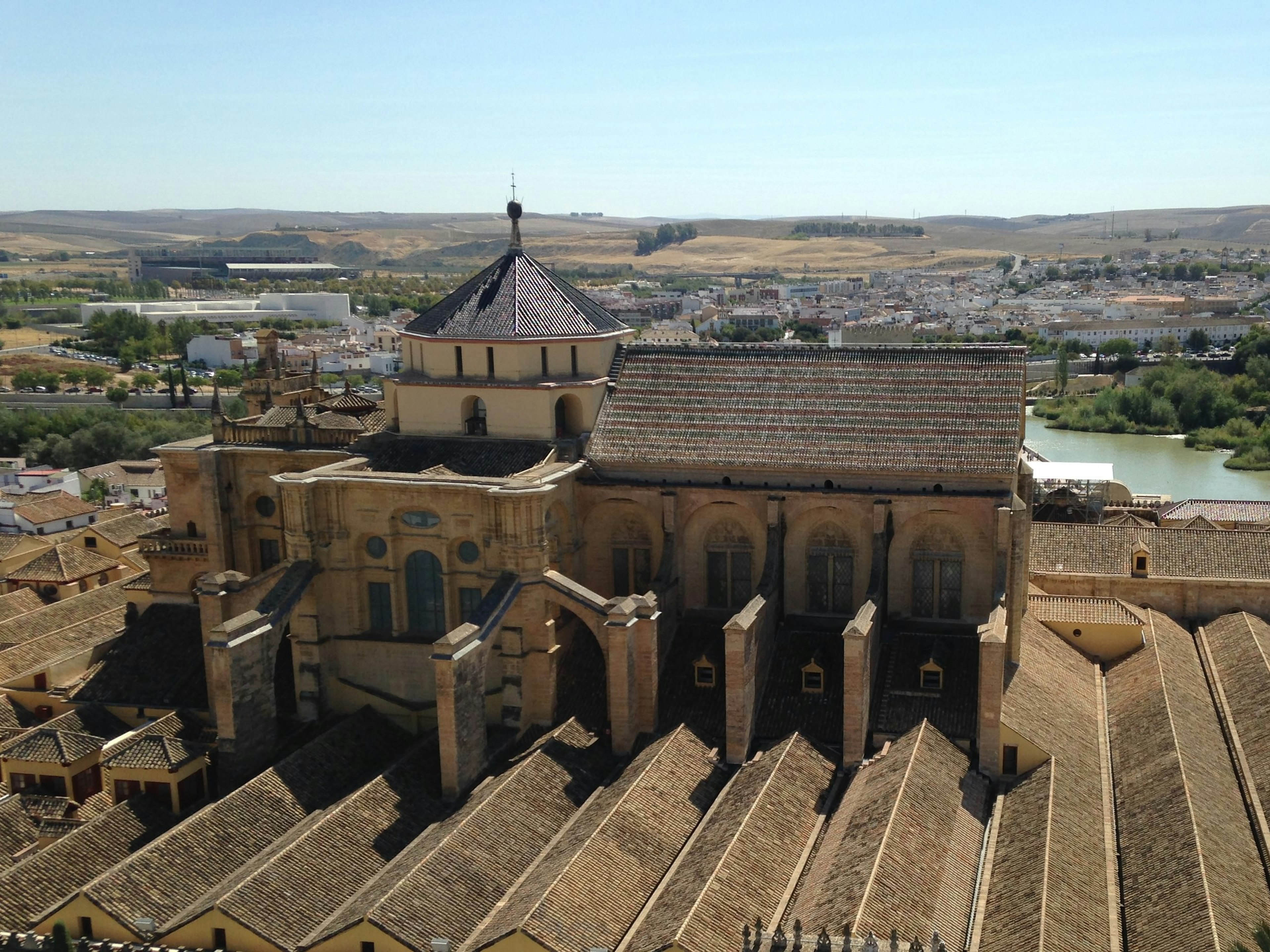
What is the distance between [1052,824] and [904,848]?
9.48ft

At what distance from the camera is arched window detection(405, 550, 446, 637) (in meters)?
26.4

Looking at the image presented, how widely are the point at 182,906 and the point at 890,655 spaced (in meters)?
13.6

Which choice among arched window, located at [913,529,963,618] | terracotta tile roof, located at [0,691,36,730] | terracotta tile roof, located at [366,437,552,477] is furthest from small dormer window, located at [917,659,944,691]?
terracotta tile roof, located at [0,691,36,730]

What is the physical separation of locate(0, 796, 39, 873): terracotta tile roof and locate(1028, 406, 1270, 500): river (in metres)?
51.2

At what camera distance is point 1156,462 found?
74312mm

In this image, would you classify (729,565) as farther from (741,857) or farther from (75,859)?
(75,859)

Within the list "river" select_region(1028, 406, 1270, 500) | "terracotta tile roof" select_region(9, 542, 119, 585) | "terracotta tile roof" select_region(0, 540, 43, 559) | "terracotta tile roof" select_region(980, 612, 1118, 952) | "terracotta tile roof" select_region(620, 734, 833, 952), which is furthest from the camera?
Answer: "river" select_region(1028, 406, 1270, 500)

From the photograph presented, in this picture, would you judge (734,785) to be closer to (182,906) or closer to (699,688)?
(699,688)

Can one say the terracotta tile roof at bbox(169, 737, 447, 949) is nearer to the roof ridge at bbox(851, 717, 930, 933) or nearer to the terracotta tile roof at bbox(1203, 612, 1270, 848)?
the roof ridge at bbox(851, 717, 930, 933)

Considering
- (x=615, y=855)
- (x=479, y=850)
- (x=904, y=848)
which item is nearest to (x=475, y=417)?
(x=479, y=850)

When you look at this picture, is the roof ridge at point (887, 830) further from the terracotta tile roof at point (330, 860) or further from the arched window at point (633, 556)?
the terracotta tile roof at point (330, 860)

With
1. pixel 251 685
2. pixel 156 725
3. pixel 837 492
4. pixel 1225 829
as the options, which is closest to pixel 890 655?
pixel 837 492

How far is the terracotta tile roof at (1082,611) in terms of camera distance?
28438mm

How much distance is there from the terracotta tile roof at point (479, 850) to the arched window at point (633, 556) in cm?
418
